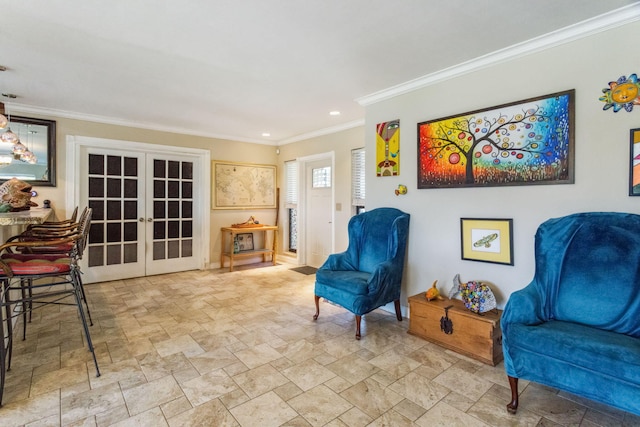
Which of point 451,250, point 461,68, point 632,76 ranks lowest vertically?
point 451,250

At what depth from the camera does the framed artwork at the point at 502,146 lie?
7.81ft

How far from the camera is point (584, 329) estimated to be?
6.26 ft

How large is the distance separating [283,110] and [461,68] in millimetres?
2254

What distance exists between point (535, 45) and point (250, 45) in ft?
7.21

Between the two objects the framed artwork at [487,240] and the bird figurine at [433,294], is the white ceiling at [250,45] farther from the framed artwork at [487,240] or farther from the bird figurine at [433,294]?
the bird figurine at [433,294]

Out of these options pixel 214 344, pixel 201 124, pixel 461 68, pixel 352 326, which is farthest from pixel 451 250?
pixel 201 124

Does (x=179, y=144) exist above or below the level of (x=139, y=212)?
above

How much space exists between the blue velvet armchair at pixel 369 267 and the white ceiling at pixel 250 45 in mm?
1454

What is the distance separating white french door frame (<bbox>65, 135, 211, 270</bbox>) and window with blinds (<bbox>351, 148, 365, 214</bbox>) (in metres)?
2.55

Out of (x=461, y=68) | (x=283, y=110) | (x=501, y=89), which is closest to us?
(x=501, y=89)

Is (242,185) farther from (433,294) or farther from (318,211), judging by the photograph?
(433,294)

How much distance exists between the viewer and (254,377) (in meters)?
2.26

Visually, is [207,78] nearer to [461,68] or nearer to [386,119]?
[386,119]

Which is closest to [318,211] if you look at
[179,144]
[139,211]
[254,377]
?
[179,144]
